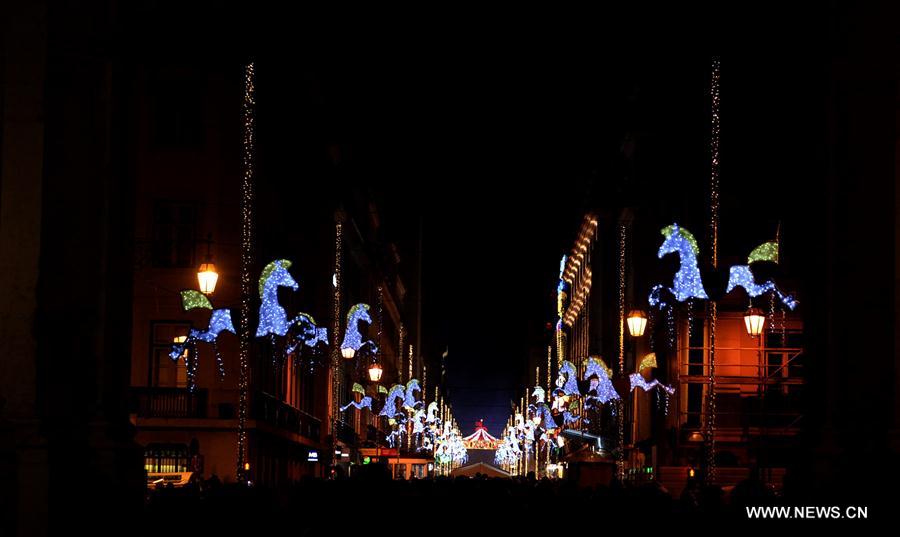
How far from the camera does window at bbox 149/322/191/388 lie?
43.4 metres

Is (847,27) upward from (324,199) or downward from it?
downward

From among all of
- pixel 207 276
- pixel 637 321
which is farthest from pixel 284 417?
pixel 207 276

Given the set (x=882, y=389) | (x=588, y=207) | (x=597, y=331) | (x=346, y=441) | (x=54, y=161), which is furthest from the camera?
(x=588, y=207)

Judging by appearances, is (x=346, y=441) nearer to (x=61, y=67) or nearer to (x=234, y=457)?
(x=234, y=457)

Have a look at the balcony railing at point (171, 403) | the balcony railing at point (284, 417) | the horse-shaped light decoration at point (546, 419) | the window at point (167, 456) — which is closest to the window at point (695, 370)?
the balcony railing at point (284, 417)

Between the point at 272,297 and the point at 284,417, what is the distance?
80.7 ft

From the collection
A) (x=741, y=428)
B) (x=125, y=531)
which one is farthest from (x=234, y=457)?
(x=125, y=531)

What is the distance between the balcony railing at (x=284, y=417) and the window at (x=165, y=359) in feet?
13.1

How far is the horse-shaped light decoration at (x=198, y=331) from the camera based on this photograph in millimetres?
33281

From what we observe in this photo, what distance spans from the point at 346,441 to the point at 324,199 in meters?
18.2

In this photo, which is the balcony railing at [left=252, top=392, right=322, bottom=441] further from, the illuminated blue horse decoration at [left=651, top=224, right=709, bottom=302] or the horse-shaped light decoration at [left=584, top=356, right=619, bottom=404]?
the illuminated blue horse decoration at [left=651, top=224, right=709, bottom=302]

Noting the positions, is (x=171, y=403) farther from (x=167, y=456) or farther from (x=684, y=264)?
(x=684, y=264)

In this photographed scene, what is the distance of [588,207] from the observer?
98.9 meters

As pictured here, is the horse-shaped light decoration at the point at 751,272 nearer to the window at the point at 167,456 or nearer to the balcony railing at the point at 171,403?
the balcony railing at the point at 171,403
